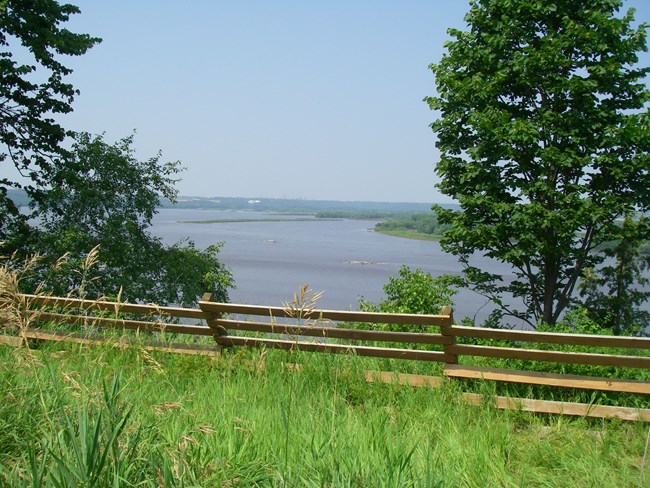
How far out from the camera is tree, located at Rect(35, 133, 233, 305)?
25.4 metres

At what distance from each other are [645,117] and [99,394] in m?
21.6

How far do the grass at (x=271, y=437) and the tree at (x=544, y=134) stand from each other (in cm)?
1512

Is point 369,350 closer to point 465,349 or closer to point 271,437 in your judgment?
point 465,349

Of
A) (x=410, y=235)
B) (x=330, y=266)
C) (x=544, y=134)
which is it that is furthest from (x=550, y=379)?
(x=410, y=235)

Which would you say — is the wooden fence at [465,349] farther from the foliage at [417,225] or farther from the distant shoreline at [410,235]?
the distant shoreline at [410,235]

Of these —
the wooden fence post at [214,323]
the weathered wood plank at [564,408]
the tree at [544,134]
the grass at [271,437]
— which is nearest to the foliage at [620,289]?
the tree at [544,134]

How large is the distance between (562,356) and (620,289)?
20.0 m

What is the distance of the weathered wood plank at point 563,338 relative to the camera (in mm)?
7109

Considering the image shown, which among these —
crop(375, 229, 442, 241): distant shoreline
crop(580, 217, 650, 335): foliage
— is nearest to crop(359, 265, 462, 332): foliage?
crop(580, 217, 650, 335): foliage

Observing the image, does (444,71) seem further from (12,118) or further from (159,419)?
(159,419)

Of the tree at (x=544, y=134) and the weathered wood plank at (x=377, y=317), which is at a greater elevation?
the tree at (x=544, y=134)

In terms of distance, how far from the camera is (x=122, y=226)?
26.2 m

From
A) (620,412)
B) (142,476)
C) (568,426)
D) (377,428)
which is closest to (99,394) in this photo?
(142,476)

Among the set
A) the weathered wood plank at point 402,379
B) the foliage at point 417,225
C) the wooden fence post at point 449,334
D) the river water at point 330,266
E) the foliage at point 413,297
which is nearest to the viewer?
the weathered wood plank at point 402,379
